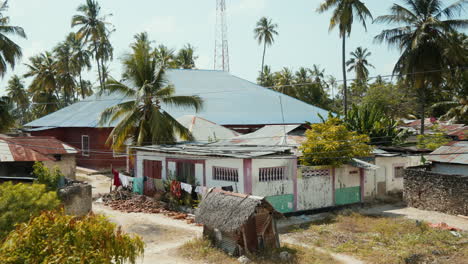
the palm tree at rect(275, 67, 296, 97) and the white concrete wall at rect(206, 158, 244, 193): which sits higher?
the palm tree at rect(275, 67, 296, 97)

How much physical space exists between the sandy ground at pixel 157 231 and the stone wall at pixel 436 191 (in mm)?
10217

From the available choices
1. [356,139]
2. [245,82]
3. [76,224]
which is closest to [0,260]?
[76,224]

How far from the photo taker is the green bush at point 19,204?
7.64 metres

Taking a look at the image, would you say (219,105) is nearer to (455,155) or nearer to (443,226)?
(455,155)

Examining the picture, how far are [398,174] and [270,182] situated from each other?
936 centimetres

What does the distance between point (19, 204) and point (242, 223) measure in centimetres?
570

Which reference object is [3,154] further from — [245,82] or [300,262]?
[245,82]

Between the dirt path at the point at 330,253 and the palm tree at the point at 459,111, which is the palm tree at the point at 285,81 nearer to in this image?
the palm tree at the point at 459,111

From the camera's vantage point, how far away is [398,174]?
22.0m

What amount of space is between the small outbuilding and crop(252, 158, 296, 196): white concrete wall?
3379mm

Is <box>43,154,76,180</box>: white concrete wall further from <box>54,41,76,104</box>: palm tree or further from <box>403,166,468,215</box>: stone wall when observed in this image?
<box>54,41,76,104</box>: palm tree

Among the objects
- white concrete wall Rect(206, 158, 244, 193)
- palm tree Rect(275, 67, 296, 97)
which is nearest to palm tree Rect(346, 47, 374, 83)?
palm tree Rect(275, 67, 296, 97)

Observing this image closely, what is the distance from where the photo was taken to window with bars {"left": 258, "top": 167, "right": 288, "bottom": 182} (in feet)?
53.5

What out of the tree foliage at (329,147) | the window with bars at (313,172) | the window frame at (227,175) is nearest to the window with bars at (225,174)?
the window frame at (227,175)
